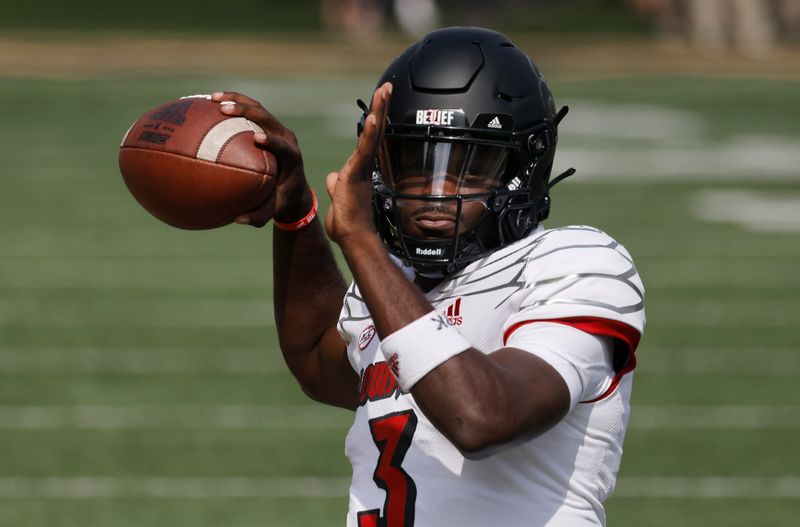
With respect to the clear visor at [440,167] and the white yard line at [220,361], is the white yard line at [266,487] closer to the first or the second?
the white yard line at [220,361]

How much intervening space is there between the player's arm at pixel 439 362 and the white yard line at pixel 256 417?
411 cm

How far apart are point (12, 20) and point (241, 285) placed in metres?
23.1

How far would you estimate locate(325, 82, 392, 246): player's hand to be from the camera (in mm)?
2590

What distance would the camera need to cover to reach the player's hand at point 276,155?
10.5ft

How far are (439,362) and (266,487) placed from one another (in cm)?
352

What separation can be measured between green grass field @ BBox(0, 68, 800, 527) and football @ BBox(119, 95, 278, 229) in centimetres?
244

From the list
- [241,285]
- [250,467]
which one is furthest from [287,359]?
[241,285]

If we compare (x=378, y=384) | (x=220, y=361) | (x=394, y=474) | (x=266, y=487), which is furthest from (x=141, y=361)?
(x=394, y=474)

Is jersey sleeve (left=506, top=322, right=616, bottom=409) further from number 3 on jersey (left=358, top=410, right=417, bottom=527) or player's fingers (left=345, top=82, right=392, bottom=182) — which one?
player's fingers (left=345, top=82, right=392, bottom=182)

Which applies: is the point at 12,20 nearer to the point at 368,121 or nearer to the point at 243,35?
the point at 243,35

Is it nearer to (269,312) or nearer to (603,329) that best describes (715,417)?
(269,312)

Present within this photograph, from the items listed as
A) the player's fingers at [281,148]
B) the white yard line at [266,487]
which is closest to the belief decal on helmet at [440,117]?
the player's fingers at [281,148]

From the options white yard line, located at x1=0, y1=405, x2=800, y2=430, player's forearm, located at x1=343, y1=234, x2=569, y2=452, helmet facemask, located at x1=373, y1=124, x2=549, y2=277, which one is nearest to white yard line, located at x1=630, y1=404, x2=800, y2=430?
white yard line, located at x1=0, y1=405, x2=800, y2=430

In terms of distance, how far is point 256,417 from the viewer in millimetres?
6766
